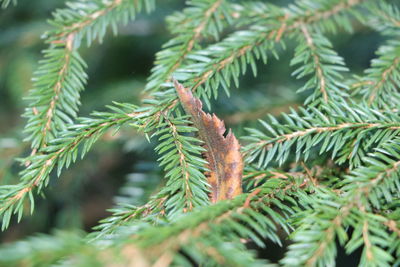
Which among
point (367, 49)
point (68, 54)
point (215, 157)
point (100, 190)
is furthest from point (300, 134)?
point (100, 190)

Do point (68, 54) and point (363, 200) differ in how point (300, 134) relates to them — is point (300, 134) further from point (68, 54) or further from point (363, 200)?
point (68, 54)

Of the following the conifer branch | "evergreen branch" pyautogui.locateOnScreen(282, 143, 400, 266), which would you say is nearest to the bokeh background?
the conifer branch

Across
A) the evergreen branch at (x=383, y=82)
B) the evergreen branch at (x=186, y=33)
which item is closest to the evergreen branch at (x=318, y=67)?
the evergreen branch at (x=383, y=82)

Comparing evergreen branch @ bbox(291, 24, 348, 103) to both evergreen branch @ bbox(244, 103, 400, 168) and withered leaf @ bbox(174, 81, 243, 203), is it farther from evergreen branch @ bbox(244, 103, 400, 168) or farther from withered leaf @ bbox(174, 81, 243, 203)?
withered leaf @ bbox(174, 81, 243, 203)

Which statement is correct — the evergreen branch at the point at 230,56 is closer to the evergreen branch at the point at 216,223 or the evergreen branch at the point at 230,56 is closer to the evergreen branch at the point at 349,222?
the evergreen branch at the point at 216,223

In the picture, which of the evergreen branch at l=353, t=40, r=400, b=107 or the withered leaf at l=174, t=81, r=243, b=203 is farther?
the evergreen branch at l=353, t=40, r=400, b=107

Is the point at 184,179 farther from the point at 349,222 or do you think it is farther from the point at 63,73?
the point at 63,73
